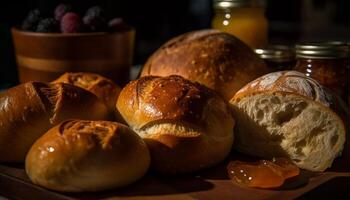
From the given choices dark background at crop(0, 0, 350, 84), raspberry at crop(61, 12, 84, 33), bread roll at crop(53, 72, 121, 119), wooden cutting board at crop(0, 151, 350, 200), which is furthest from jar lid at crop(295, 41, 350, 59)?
dark background at crop(0, 0, 350, 84)

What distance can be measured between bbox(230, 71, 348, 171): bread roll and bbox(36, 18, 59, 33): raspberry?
574 millimetres

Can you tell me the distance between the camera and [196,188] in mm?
904

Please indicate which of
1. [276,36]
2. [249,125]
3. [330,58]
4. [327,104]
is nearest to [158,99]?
[249,125]

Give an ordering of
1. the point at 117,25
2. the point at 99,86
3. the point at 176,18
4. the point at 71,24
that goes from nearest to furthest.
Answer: the point at 99,86
the point at 71,24
the point at 117,25
the point at 176,18

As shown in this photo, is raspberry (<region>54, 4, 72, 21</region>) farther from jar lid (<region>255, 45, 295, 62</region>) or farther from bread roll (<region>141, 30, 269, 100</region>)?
jar lid (<region>255, 45, 295, 62</region>)

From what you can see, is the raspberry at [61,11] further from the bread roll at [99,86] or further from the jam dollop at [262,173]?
the jam dollop at [262,173]

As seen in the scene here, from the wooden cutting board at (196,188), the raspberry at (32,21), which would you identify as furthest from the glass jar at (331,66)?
the raspberry at (32,21)

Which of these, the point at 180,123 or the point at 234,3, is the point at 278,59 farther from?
the point at 180,123

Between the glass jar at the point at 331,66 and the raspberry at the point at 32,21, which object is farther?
the raspberry at the point at 32,21

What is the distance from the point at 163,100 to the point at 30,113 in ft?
0.84

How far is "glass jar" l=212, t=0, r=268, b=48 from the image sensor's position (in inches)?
61.7

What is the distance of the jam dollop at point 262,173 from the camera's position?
2.93 ft

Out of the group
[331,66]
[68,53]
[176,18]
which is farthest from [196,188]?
[176,18]

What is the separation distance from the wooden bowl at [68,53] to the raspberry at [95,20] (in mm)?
29
